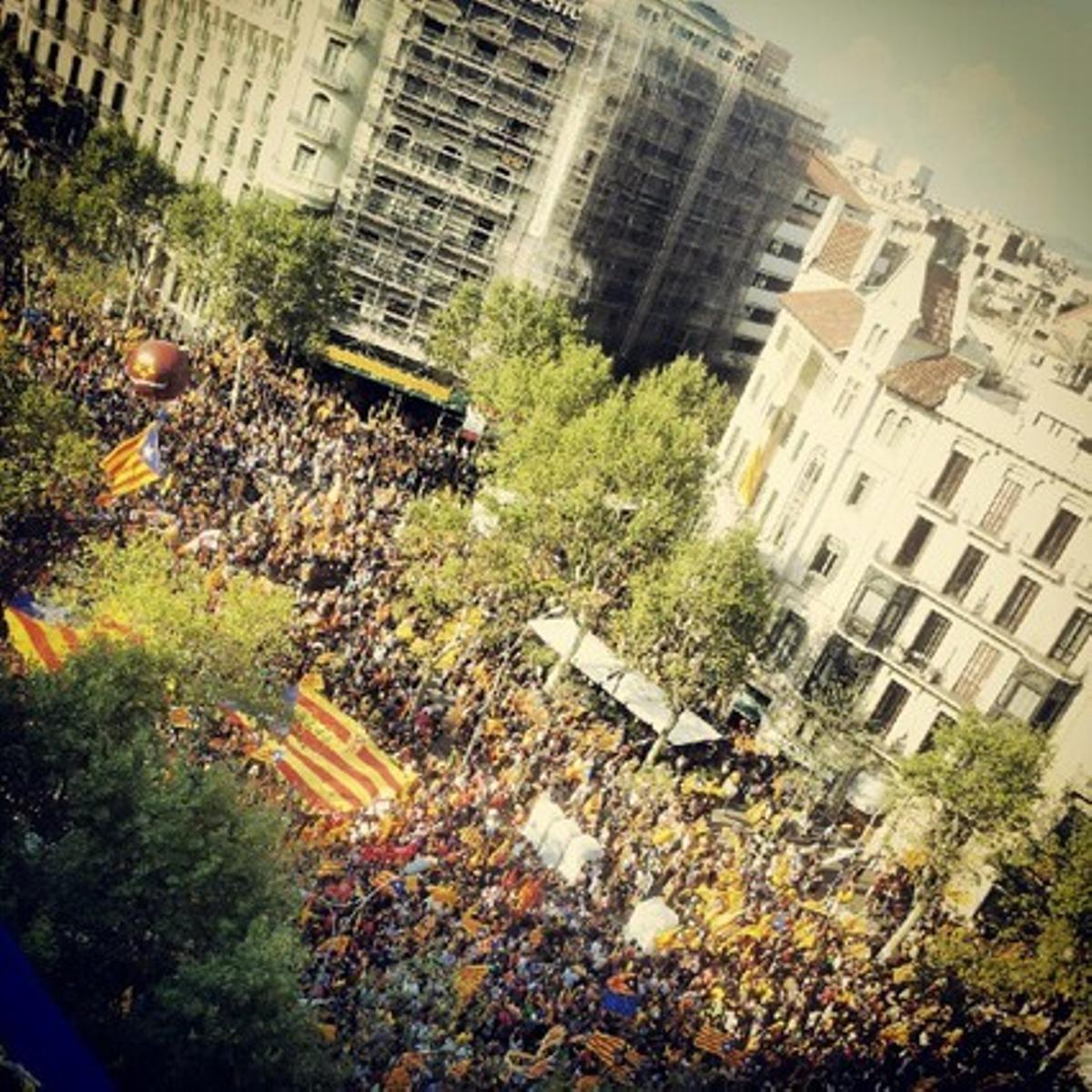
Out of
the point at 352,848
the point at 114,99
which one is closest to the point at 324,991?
the point at 352,848

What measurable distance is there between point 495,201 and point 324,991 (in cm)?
3440

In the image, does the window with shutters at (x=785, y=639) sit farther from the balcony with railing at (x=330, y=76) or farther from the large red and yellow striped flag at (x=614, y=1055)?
the balcony with railing at (x=330, y=76)

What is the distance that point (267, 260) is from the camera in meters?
38.1

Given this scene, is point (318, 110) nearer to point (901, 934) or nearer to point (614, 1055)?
point (901, 934)

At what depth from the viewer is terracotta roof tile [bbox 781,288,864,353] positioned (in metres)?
35.8

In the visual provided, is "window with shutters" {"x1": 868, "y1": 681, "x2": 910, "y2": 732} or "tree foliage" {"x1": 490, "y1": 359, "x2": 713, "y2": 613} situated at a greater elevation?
"tree foliage" {"x1": 490, "y1": 359, "x2": 713, "y2": 613}

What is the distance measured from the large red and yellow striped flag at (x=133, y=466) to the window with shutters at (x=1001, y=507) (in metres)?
22.9

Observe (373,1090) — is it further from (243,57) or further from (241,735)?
(243,57)

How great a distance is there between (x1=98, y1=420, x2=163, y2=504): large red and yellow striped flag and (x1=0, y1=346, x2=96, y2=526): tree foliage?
1130mm

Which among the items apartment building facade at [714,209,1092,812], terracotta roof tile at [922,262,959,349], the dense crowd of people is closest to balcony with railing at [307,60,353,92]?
the dense crowd of people

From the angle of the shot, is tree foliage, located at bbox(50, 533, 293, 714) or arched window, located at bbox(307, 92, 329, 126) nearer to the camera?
tree foliage, located at bbox(50, 533, 293, 714)

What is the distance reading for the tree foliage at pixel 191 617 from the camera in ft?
55.5

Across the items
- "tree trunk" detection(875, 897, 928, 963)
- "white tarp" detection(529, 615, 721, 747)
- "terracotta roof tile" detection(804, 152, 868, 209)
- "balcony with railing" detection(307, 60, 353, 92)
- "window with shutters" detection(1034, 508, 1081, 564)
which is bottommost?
"tree trunk" detection(875, 897, 928, 963)

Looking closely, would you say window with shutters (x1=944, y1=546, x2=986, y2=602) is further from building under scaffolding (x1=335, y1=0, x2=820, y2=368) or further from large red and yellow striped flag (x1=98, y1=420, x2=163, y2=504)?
large red and yellow striped flag (x1=98, y1=420, x2=163, y2=504)
